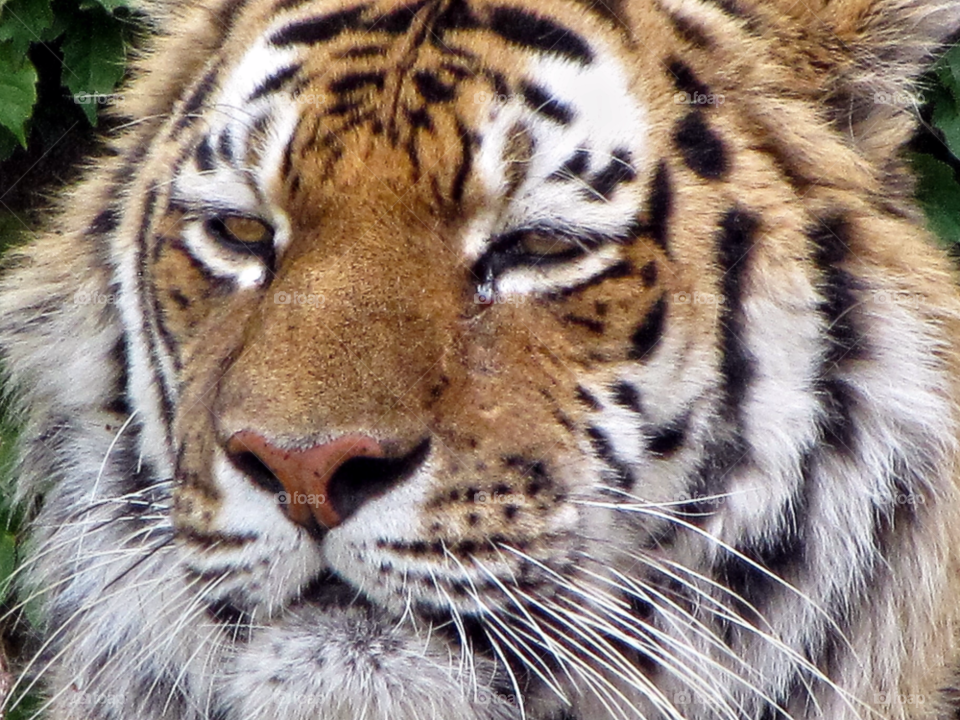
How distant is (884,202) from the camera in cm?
178

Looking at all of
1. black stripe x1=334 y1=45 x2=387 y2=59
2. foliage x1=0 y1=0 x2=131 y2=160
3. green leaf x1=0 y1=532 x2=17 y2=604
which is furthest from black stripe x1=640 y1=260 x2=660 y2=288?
green leaf x1=0 y1=532 x2=17 y2=604

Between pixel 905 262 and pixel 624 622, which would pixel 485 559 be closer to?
pixel 624 622

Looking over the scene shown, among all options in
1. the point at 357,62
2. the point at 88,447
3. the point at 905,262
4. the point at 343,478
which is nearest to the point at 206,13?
the point at 357,62

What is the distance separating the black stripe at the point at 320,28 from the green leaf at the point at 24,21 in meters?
0.75

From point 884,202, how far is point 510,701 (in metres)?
0.81

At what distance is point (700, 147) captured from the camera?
1.72 m

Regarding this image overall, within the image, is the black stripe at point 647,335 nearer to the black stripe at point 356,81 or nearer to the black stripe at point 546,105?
the black stripe at point 546,105

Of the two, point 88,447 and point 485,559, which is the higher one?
point 485,559

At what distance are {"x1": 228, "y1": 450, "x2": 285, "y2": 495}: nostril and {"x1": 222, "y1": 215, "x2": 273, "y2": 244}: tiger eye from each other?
36 cm

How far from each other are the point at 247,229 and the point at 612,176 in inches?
18.9
